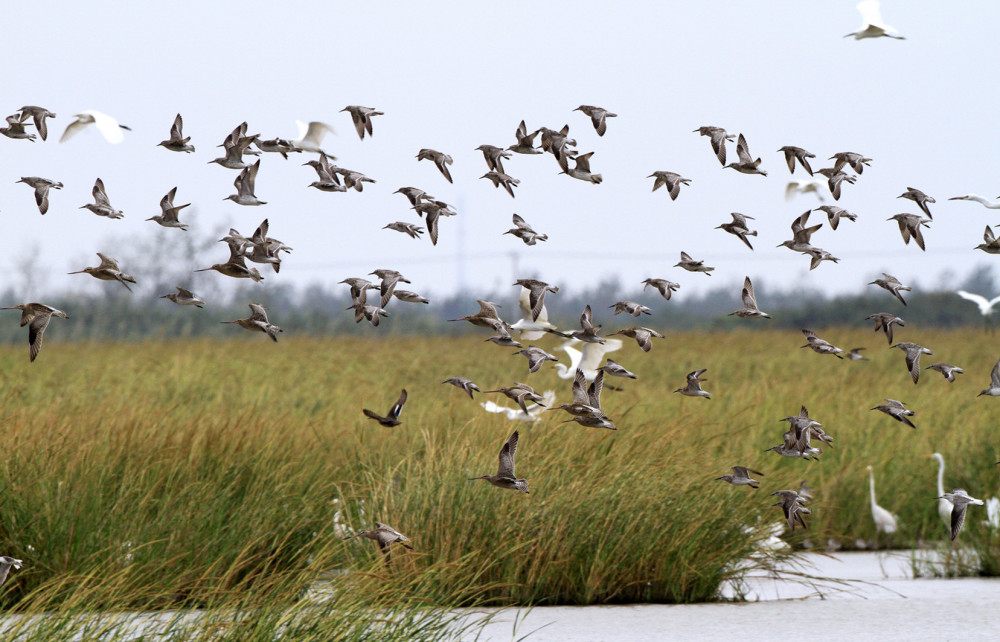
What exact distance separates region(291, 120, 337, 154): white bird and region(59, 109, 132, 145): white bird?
74 centimetres

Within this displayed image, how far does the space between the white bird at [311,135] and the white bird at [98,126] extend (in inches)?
29.3

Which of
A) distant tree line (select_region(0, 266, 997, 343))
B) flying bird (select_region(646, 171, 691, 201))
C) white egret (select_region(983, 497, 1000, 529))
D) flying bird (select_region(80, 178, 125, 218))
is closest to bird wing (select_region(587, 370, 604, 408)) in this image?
flying bird (select_region(646, 171, 691, 201))

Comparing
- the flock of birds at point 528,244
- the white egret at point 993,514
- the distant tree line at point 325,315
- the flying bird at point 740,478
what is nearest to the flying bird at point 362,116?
the flock of birds at point 528,244

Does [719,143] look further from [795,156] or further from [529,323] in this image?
[529,323]

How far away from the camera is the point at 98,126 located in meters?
5.58

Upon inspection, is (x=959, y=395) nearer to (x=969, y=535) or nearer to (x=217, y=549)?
(x=969, y=535)

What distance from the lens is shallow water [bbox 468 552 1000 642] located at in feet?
20.3

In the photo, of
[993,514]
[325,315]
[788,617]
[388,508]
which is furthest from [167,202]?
[325,315]

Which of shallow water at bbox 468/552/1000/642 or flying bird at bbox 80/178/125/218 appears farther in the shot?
shallow water at bbox 468/552/1000/642

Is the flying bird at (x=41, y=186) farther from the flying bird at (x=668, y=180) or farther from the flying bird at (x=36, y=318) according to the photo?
the flying bird at (x=668, y=180)

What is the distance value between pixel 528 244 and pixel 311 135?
1195 mm

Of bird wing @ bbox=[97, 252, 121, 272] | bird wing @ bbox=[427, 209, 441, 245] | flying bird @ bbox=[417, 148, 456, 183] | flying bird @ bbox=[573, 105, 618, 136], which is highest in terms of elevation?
flying bird @ bbox=[573, 105, 618, 136]

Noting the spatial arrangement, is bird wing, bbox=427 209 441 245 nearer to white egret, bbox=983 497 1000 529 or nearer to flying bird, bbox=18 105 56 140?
flying bird, bbox=18 105 56 140

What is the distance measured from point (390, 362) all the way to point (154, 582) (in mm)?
12554
